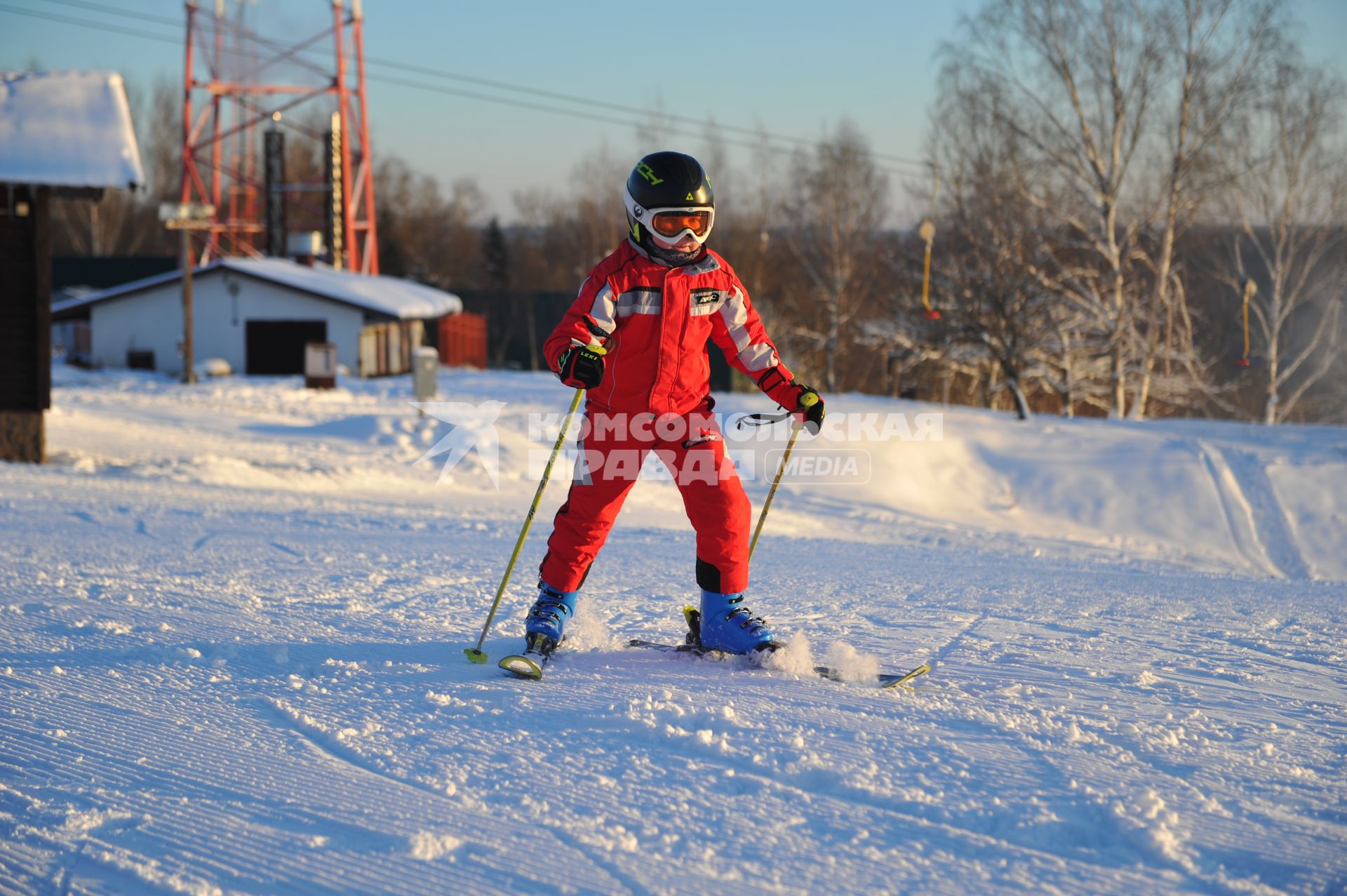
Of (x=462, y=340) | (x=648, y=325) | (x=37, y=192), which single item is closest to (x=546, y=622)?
(x=648, y=325)

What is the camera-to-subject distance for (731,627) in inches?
129

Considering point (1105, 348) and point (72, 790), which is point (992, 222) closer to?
point (1105, 348)

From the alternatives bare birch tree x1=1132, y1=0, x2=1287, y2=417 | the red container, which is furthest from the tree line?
the red container

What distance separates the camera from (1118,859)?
198 centimetres

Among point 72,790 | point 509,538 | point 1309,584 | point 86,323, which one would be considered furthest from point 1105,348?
point 86,323

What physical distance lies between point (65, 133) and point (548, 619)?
8013 millimetres

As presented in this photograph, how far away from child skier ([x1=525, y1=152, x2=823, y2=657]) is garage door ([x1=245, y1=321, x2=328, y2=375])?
2340cm

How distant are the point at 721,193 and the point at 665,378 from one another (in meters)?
35.0

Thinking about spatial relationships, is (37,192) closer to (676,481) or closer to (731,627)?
(676,481)

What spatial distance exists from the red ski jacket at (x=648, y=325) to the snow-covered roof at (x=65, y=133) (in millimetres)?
7205

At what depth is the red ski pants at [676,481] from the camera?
10.7ft

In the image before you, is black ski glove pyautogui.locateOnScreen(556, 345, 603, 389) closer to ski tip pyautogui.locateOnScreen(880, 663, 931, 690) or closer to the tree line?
ski tip pyautogui.locateOnScreen(880, 663, 931, 690)

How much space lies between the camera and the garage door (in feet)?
81.9

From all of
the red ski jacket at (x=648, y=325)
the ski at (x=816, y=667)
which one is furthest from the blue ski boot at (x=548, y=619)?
the red ski jacket at (x=648, y=325)
